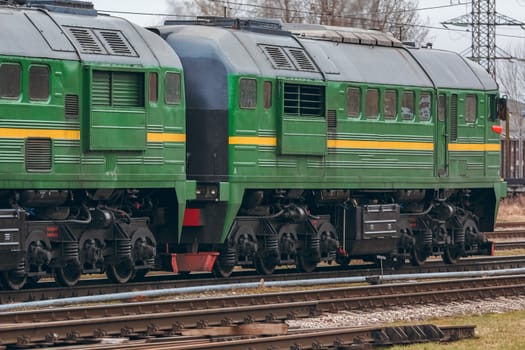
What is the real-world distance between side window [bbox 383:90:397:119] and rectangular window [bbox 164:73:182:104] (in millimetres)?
5869

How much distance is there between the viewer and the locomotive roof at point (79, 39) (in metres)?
21.7

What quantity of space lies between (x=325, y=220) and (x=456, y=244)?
4583 mm

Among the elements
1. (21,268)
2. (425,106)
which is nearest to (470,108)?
(425,106)

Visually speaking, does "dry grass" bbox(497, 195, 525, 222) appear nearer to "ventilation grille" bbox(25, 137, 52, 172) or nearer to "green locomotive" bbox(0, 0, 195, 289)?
"green locomotive" bbox(0, 0, 195, 289)

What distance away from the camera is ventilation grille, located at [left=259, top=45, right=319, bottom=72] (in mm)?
26312

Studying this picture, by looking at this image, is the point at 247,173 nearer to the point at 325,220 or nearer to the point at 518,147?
the point at 325,220

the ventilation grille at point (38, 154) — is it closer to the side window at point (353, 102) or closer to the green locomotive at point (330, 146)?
the green locomotive at point (330, 146)

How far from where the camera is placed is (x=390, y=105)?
94.0 ft

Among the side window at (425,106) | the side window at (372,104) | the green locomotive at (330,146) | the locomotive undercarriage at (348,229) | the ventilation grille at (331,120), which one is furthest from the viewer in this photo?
the side window at (425,106)

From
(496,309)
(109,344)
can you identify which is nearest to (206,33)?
(496,309)

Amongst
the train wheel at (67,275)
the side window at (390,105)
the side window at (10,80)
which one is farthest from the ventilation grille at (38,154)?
the side window at (390,105)

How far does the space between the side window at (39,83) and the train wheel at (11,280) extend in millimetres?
2972

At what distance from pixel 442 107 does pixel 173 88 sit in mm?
8311

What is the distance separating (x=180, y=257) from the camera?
24.8 meters
